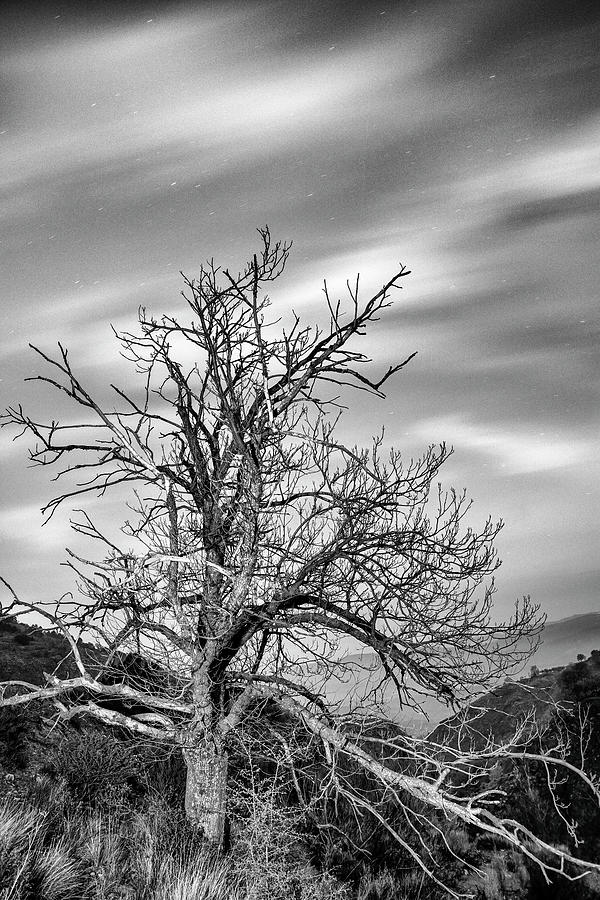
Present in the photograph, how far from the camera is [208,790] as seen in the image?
31.9ft

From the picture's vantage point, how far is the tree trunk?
9.60 meters

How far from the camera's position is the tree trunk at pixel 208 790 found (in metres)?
9.60

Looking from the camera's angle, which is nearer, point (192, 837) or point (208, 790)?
point (192, 837)

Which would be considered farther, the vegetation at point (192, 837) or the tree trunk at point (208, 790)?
the tree trunk at point (208, 790)

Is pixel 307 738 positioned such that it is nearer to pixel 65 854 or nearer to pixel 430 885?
pixel 430 885

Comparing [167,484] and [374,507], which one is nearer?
[374,507]

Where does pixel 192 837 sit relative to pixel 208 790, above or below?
below

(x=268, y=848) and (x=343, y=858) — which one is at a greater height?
(x=268, y=848)

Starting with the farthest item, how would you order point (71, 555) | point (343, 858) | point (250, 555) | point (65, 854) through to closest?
point (343, 858)
point (71, 555)
point (250, 555)
point (65, 854)

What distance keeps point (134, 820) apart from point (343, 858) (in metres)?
3.33

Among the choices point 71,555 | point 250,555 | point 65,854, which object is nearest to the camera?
point 65,854

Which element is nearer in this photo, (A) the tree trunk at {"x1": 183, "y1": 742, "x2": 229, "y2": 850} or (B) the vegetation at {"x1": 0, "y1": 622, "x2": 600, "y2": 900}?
(B) the vegetation at {"x1": 0, "y1": 622, "x2": 600, "y2": 900}

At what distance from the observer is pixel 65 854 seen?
298 inches

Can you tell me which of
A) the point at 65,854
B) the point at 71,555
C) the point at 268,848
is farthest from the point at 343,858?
the point at 71,555
